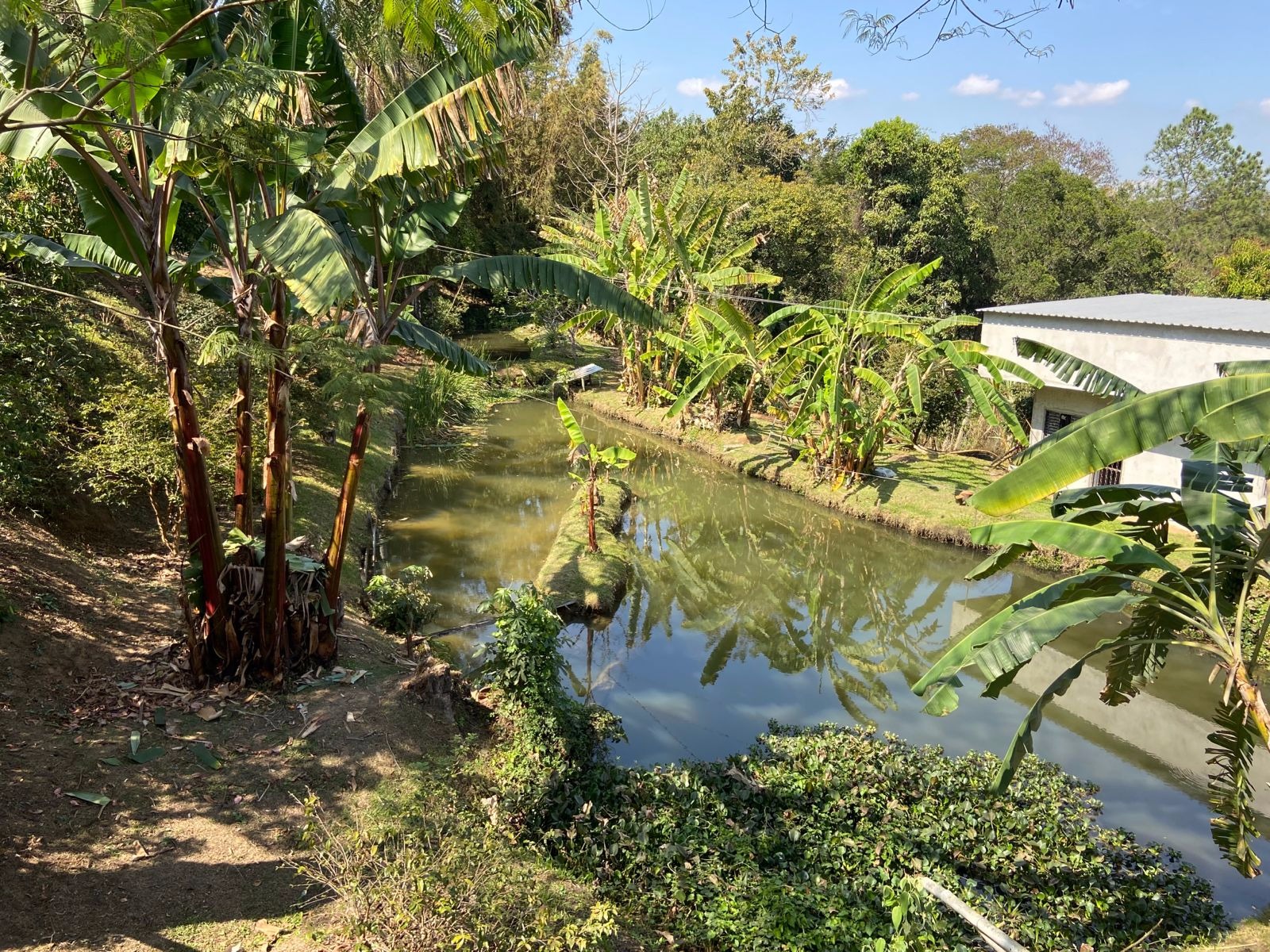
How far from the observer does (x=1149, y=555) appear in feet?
14.3

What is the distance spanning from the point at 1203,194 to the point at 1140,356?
1347 inches

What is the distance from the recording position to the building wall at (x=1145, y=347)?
1189cm

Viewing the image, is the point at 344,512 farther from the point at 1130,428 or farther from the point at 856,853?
the point at 1130,428

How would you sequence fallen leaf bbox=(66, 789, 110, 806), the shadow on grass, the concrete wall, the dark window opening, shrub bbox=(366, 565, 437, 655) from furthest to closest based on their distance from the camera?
the dark window opening → the concrete wall → shrub bbox=(366, 565, 437, 655) → fallen leaf bbox=(66, 789, 110, 806) → the shadow on grass

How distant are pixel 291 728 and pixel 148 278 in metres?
3.06

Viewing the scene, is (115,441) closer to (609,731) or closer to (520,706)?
(520,706)

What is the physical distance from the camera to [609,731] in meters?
7.10

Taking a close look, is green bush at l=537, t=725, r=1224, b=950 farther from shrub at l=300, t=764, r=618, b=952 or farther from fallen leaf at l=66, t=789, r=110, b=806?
fallen leaf at l=66, t=789, r=110, b=806

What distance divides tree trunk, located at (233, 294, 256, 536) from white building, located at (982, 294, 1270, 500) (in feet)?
31.7

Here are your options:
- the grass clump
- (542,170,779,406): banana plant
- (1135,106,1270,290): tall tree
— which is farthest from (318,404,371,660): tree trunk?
(1135,106,1270,290): tall tree

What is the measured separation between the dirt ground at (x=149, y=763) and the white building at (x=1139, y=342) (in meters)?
9.88

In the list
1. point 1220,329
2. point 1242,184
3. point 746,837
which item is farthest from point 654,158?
point 746,837

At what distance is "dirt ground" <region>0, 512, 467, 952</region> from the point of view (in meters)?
3.93

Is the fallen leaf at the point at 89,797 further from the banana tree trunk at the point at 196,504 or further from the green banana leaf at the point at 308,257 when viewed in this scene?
the green banana leaf at the point at 308,257
